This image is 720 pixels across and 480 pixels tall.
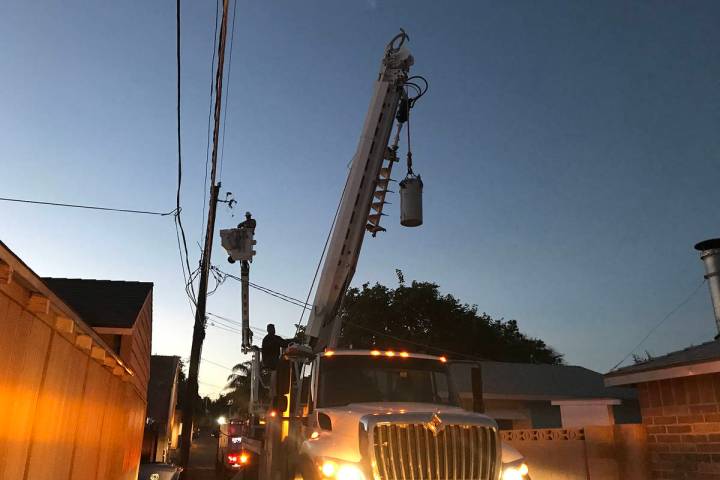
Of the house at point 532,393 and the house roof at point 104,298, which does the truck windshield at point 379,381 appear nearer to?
the house roof at point 104,298

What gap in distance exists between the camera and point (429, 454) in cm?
571

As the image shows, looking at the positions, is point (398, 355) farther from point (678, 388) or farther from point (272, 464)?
point (678, 388)

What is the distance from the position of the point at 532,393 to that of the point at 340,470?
17698 millimetres

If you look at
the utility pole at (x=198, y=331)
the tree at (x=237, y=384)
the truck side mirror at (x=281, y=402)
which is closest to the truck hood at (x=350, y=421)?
the truck side mirror at (x=281, y=402)

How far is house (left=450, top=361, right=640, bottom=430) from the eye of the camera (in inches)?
825

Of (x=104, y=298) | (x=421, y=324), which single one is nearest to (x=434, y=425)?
(x=104, y=298)

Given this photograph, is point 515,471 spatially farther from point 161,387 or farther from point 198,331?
point 161,387

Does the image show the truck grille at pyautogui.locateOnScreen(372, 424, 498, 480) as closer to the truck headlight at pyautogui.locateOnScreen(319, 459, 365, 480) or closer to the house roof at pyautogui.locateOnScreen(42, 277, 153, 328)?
the truck headlight at pyautogui.locateOnScreen(319, 459, 365, 480)

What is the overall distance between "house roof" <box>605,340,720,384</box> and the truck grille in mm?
2773

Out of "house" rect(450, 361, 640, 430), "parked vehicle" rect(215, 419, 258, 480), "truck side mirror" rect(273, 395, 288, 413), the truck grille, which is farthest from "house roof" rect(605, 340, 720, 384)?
"house" rect(450, 361, 640, 430)

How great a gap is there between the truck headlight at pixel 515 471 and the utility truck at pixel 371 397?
0.03ft

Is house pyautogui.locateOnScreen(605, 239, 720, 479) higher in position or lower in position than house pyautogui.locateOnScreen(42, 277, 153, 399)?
lower

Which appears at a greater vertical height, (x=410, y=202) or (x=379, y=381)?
(x=410, y=202)

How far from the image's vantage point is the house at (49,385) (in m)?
4.38
